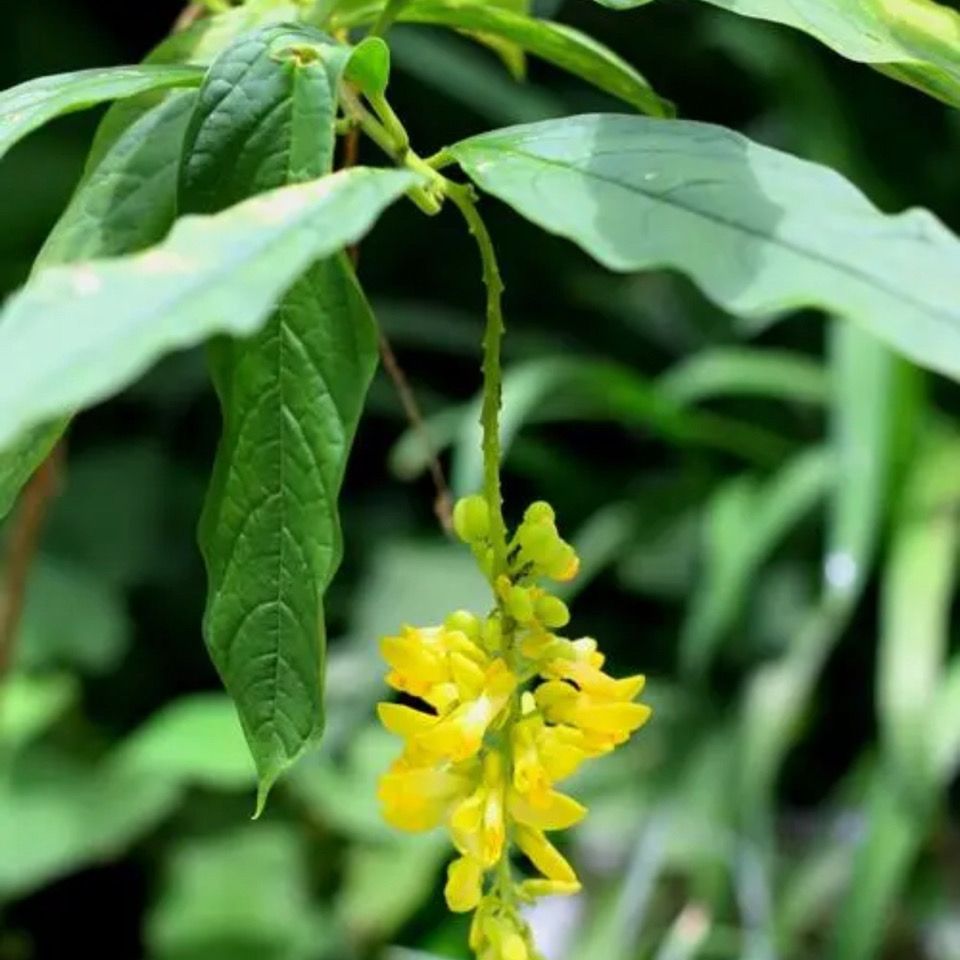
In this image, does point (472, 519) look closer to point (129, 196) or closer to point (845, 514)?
point (129, 196)

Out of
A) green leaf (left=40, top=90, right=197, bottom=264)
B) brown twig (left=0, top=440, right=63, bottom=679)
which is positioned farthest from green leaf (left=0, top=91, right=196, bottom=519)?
brown twig (left=0, top=440, right=63, bottom=679)

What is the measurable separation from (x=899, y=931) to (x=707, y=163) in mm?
1133

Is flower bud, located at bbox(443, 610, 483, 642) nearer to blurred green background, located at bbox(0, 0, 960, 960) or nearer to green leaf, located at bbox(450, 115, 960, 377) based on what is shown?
green leaf, located at bbox(450, 115, 960, 377)

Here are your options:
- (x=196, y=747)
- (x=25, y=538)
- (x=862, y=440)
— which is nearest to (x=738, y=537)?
(x=862, y=440)

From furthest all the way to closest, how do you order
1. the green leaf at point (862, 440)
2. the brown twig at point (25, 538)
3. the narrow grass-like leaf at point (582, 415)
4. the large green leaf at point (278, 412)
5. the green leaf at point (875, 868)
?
the narrow grass-like leaf at point (582, 415) < the green leaf at point (862, 440) < the green leaf at point (875, 868) < the brown twig at point (25, 538) < the large green leaf at point (278, 412)

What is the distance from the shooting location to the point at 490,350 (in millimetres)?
317

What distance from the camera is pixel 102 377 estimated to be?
20cm

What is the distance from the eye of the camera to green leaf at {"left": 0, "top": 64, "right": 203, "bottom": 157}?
31 cm

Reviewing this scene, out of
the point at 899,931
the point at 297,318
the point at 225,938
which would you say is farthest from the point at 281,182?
the point at 899,931

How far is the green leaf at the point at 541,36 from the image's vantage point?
1.26 ft

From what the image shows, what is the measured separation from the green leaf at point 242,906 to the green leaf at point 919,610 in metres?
0.45

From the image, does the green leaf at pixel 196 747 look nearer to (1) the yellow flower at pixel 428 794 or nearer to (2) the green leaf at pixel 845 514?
(2) the green leaf at pixel 845 514

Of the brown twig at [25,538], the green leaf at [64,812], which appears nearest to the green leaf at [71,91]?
the brown twig at [25,538]

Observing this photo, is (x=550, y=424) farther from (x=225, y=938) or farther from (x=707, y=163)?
(x=707, y=163)
